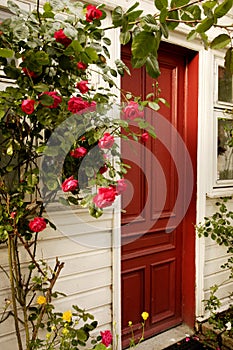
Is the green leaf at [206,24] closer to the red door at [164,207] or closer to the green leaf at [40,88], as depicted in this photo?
the green leaf at [40,88]

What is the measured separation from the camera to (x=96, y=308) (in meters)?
2.16

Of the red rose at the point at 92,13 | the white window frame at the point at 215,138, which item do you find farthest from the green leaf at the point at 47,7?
the white window frame at the point at 215,138

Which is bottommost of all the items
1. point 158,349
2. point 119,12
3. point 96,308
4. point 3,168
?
point 158,349

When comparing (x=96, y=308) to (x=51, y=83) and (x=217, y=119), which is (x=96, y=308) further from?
(x=217, y=119)

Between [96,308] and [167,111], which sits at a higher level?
[167,111]

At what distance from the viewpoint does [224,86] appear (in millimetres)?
2818

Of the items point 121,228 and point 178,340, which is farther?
point 178,340

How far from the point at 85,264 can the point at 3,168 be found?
869mm

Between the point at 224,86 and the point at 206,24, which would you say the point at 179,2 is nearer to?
the point at 206,24

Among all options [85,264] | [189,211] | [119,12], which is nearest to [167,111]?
[189,211]

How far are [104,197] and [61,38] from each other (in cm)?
60

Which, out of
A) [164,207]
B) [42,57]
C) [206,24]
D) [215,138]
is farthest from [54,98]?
[215,138]

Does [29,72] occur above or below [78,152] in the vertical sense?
above

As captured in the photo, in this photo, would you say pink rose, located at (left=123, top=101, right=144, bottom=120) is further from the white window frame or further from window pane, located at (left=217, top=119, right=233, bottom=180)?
window pane, located at (left=217, top=119, right=233, bottom=180)
